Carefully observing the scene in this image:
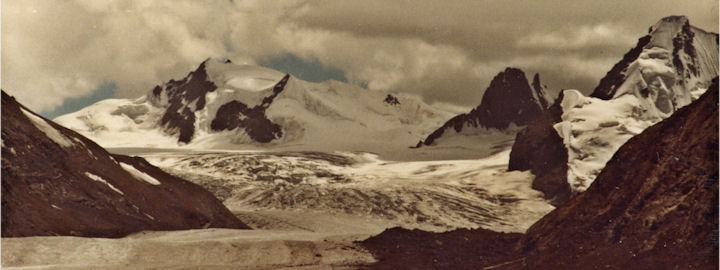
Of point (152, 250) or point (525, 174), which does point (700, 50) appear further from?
point (152, 250)

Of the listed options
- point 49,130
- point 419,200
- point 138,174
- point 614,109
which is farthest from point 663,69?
point 49,130

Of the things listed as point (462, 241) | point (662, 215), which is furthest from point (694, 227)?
point (462, 241)

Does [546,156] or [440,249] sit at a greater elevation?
[546,156]

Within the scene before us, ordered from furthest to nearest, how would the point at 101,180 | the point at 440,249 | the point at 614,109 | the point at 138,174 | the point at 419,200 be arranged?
the point at 614,109 < the point at 419,200 < the point at 138,174 < the point at 101,180 < the point at 440,249

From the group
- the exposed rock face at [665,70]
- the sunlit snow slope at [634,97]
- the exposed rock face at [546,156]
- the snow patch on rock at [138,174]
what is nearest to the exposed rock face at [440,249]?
the snow patch on rock at [138,174]

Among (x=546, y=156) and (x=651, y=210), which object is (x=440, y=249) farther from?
(x=546, y=156)

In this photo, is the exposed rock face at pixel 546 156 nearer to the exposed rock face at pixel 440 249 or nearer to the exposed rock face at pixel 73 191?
the exposed rock face at pixel 73 191
